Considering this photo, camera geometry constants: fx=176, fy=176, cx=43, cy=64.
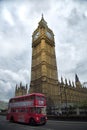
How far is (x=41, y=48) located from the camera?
7744cm

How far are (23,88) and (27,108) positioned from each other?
254ft

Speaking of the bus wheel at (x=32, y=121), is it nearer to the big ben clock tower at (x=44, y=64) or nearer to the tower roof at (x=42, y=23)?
the big ben clock tower at (x=44, y=64)

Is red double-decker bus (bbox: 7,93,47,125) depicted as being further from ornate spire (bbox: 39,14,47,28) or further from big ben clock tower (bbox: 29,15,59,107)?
ornate spire (bbox: 39,14,47,28)

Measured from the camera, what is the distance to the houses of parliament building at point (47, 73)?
70.5 meters

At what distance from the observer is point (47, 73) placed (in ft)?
243

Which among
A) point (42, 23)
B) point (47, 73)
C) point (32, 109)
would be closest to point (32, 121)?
point (32, 109)

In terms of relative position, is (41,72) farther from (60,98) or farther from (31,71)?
(60,98)

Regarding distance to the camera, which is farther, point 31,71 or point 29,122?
point 31,71

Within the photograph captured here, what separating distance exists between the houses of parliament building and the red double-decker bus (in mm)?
41319

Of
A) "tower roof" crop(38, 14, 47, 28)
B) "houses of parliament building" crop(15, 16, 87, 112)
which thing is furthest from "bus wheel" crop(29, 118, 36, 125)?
"tower roof" crop(38, 14, 47, 28)

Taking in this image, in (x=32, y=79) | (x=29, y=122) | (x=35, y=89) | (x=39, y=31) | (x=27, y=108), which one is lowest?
(x=29, y=122)

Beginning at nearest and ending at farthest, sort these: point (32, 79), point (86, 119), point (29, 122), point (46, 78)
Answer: point (29, 122)
point (86, 119)
point (46, 78)
point (32, 79)

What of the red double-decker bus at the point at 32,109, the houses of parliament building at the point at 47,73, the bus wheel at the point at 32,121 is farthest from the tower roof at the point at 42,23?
the bus wheel at the point at 32,121

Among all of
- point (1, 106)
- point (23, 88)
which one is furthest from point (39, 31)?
point (1, 106)
